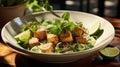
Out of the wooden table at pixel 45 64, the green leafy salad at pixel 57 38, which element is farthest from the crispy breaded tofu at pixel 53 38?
the wooden table at pixel 45 64

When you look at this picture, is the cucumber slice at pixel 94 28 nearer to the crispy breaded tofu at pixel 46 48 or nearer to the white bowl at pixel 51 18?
the white bowl at pixel 51 18

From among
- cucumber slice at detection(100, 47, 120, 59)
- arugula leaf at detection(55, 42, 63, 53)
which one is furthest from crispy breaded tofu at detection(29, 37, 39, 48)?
cucumber slice at detection(100, 47, 120, 59)

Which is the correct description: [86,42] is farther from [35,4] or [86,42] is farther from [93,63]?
[35,4]

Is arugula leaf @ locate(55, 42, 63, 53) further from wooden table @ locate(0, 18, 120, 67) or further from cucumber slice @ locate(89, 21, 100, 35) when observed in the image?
cucumber slice @ locate(89, 21, 100, 35)

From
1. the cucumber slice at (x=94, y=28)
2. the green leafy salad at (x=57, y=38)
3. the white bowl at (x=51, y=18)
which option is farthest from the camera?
the cucumber slice at (x=94, y=28)

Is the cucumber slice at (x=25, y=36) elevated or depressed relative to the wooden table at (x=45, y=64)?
elevated

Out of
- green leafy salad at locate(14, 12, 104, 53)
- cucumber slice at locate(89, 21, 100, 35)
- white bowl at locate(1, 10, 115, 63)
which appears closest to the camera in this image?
white bowl at locate(1, 10, 115, 63)

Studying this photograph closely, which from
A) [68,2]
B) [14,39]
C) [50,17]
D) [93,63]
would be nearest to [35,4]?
[50,17]

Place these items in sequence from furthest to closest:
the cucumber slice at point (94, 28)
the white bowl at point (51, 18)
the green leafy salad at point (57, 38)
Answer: the cucumber slice at point (94, 28), the green leafy salad at point (57, 38), the white bowl at point (51, 18)
